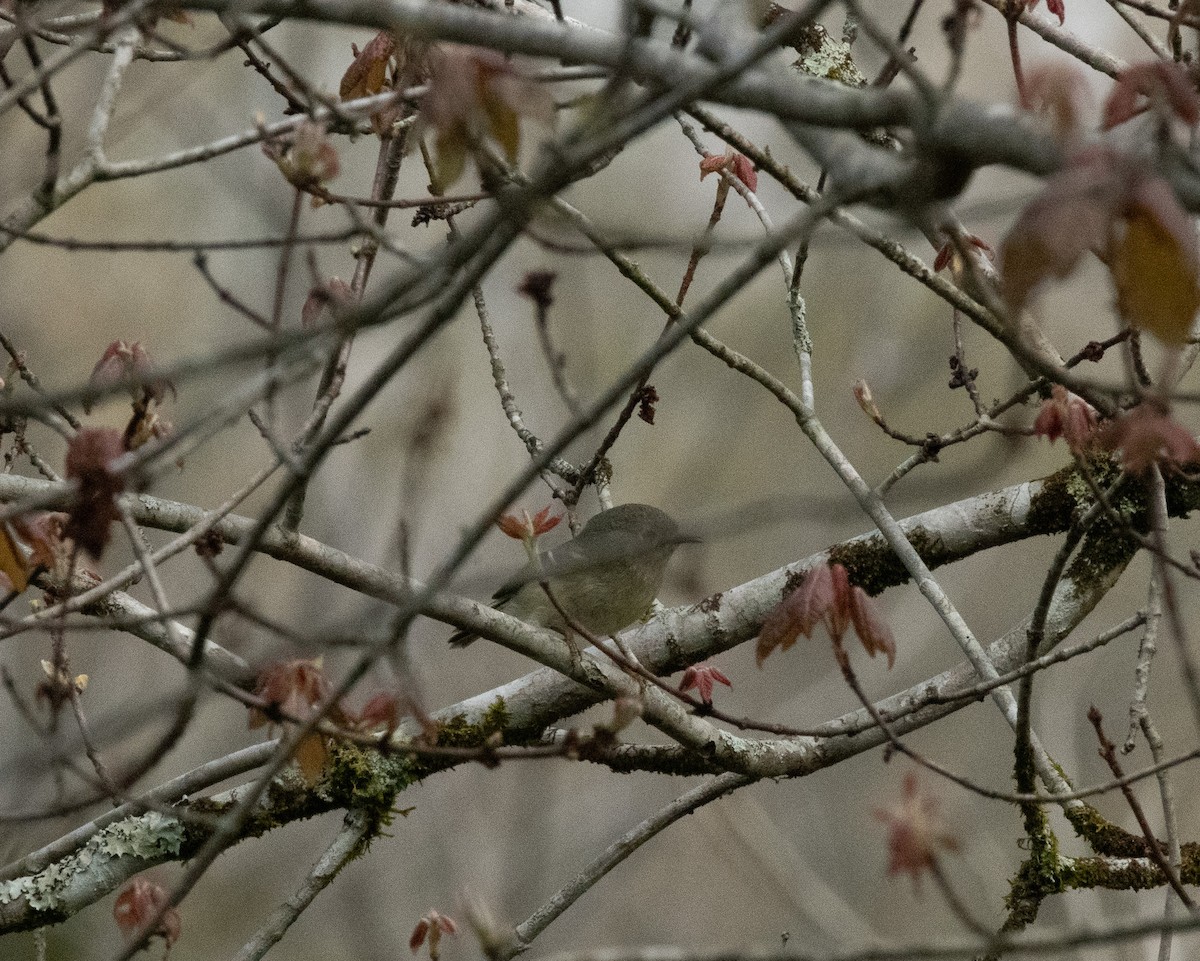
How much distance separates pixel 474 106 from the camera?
1.73 metres

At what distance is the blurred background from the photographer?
901 cm

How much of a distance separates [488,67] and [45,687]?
145cm

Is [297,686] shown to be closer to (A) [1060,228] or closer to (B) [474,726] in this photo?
(B) [474,726]

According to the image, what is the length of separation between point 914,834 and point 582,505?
276 inches

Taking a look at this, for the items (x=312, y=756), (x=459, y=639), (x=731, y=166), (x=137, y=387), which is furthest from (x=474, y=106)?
(x=459, y=639)

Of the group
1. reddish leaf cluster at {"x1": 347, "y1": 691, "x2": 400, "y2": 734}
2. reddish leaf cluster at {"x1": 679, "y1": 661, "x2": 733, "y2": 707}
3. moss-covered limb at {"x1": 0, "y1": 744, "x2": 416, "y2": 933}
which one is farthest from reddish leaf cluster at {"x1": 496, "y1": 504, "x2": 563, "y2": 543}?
moss-covered limb at {"x1": 0, "y1": 744, "x2": 416, "y2": 933}

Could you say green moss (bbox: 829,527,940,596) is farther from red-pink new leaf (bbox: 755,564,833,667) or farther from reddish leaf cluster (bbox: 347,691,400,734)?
reddish leaf cluster (bbox: 347,691,400,734)

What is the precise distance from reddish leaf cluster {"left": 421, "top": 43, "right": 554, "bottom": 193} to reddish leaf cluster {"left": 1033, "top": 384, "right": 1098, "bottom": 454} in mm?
1571

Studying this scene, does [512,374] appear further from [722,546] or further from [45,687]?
[45,687]

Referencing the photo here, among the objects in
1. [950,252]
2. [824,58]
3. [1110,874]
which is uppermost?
[824,58]

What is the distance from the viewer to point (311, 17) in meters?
1.68

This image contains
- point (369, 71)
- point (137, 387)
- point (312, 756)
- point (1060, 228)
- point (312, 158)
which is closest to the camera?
point (1060, 228)

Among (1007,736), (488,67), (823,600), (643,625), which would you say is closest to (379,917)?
(1007,736)

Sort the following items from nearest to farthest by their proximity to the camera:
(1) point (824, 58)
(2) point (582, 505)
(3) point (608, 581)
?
(1) point (824, 58) < (3) point (608, 581) < (2) point (582, 505)
